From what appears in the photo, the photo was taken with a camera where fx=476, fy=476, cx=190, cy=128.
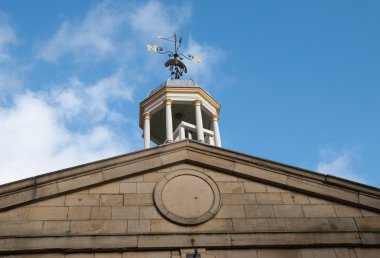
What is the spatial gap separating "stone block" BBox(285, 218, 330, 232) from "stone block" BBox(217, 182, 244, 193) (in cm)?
129

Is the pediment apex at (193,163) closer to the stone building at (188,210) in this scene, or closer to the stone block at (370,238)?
the stone building at (188,210)

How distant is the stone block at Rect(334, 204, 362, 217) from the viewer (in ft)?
35.3

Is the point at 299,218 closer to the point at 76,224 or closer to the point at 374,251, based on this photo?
the point at 374,251

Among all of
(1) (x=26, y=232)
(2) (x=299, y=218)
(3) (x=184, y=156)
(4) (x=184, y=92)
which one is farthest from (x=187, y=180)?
(4) (x=184, y=92)

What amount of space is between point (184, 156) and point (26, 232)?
3.95 metres

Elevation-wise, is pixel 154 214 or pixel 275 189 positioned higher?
pixel 275 189

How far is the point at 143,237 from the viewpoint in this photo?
9.98 metres

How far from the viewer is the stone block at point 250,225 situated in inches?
407

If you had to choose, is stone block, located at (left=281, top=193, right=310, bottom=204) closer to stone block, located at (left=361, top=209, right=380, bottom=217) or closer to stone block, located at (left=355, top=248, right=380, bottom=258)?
stone block, located at (left=361, top=209, right=380, bottom=217)

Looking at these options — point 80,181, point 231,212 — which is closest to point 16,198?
point 80,181

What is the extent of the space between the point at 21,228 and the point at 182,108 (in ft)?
34.5

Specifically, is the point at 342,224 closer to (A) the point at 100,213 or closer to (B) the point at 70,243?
(A) the point at 100,213

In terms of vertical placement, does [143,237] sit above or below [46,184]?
below

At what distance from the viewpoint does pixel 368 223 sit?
10.6m
